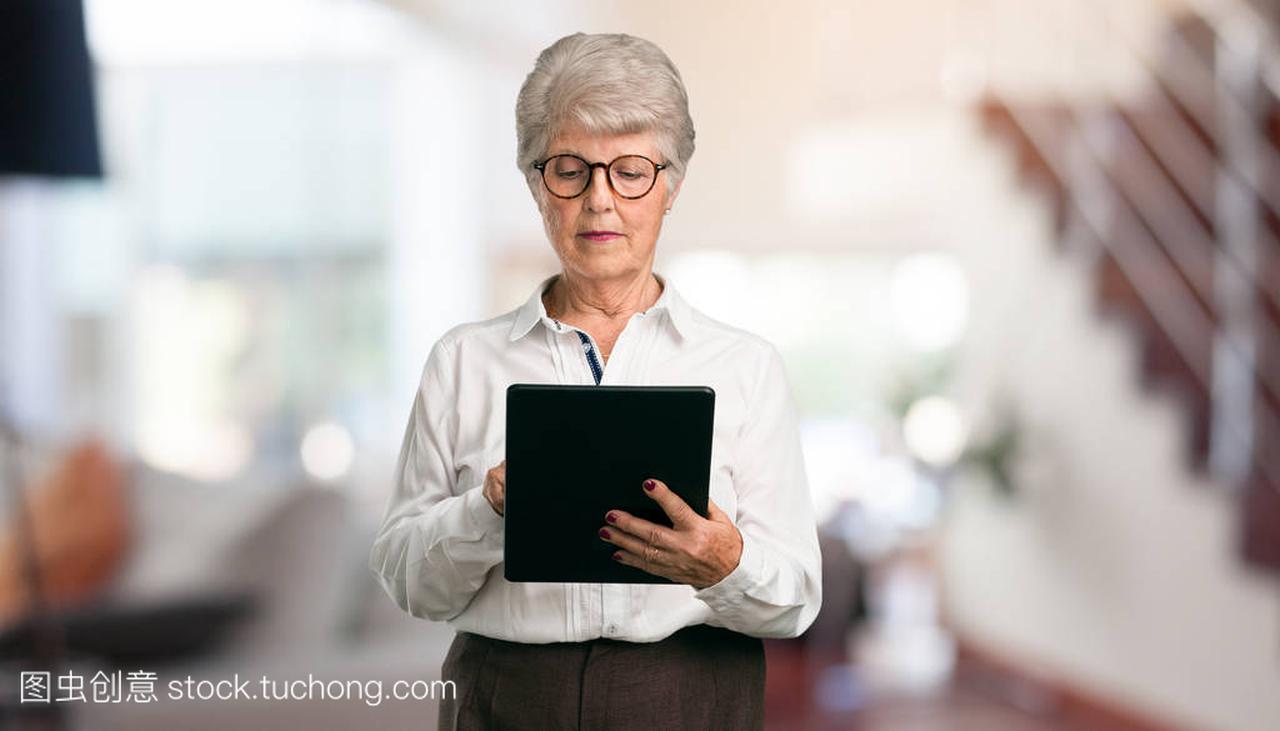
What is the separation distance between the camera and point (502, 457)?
0.98 meters

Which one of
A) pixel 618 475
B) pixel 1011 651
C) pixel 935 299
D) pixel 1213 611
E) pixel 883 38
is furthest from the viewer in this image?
pixel 935 299

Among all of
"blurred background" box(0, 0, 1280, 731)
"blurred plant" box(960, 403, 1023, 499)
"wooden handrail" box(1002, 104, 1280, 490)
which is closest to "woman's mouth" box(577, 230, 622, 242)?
"blurred background" box(0, 0, 1280, 731)

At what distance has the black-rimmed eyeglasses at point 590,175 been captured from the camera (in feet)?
3.10

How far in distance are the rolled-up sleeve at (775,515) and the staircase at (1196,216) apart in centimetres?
277

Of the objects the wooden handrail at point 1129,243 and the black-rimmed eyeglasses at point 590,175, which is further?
the wooden handrail at point 1129,243

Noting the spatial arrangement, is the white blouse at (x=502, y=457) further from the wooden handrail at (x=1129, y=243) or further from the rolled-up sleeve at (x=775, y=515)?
the wooden handrail at (x=1129, y=243)

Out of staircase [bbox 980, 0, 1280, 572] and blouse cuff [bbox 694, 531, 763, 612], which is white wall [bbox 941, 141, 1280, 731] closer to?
staircase [bbox 980, 0, 1280, 572]

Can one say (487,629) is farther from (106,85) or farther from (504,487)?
(106,85)

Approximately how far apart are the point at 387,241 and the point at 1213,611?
7.85ft

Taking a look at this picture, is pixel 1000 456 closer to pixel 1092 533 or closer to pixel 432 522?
pixel 1092 533

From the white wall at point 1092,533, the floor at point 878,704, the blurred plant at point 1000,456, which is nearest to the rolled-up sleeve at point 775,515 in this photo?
the white wall at point 1092,533

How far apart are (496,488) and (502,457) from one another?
6 centimetres

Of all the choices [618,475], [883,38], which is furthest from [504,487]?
[883,38]

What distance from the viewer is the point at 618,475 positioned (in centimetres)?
90
